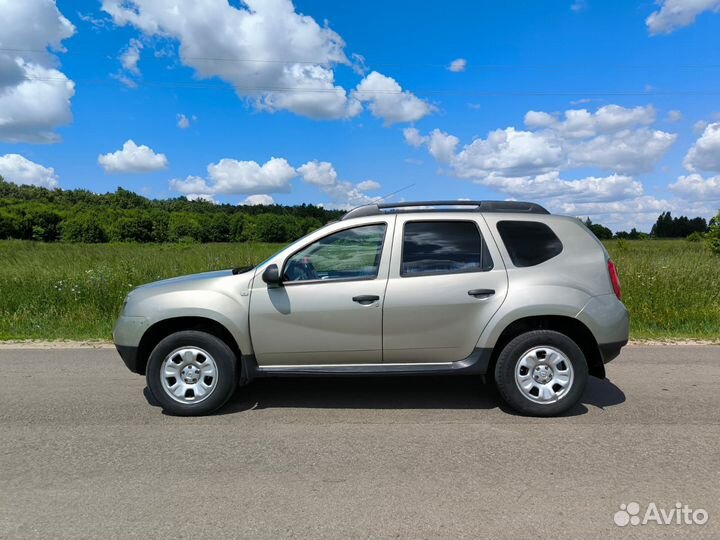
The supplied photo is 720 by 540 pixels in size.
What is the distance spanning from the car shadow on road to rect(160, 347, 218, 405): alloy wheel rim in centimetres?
30

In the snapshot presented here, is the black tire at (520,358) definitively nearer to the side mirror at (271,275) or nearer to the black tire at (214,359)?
the side mirror at (271,275)

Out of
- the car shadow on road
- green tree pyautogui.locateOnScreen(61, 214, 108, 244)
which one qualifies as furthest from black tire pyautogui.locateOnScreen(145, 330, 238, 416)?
green tree pyautogui.locateOnScreen(61, 214, 108, 244)

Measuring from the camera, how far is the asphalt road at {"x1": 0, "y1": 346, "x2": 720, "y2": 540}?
9.68 feet

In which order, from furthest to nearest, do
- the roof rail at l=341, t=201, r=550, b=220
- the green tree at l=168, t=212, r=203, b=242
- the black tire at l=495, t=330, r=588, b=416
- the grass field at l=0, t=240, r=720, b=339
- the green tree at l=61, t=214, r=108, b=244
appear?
1. the green tree at l=168, t=212, r=203, b=242
2. the green tree at l=61, t=214, r=108, b=244
3. the grass field at l=0, t=240, r=720, b=339
4. the roof rail at l=341, t=201, r=550, b=220
5. the black tire at l=495, t=330, r=588, b=416

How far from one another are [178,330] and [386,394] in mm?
2186

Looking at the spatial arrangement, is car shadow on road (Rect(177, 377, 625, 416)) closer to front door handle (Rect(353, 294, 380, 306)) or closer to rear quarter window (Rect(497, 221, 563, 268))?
front door handle (Rect(353, 294, 380, 306))

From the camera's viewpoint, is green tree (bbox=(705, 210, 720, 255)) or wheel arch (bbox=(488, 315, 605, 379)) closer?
wheel arch (bbox=(488, 315, 605, 379))

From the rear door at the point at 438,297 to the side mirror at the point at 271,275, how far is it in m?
0.99

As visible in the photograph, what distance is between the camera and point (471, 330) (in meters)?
4.62

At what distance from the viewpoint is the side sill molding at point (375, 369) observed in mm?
4648

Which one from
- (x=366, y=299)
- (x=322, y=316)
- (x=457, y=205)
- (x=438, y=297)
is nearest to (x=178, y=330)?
(x=322, y=316)

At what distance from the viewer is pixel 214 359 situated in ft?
15.4

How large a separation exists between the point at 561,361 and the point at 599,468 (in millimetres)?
1176

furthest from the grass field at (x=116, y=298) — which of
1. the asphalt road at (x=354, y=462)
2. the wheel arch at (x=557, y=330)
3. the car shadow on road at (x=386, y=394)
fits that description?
the wheel arch at (x=557, y=330)
